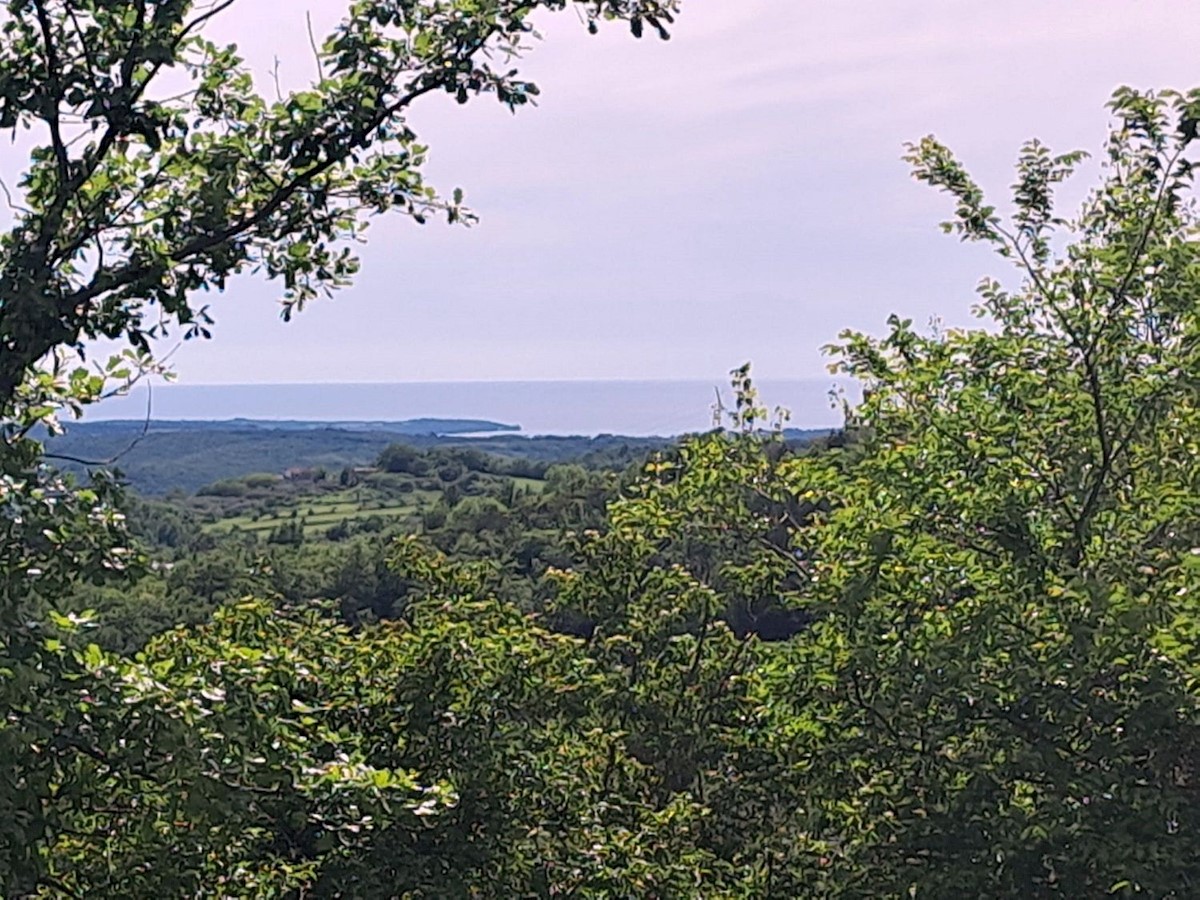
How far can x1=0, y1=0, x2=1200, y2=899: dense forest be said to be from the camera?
3.47 metres

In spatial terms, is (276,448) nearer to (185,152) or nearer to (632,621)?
(632,621)

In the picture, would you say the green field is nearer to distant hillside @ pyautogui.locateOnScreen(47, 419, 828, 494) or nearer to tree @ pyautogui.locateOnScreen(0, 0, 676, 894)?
distant hillside @ pyautogui.locateOnScreen(47, 419, 828, 494)

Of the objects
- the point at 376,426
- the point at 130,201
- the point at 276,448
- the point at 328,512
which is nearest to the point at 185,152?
the point at 130,201

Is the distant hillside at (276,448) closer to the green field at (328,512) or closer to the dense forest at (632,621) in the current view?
the green field at (328,512)

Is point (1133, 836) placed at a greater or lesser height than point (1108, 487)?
lesser

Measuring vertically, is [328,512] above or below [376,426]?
below

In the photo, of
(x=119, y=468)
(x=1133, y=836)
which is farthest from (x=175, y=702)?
(x=1133, y=836)

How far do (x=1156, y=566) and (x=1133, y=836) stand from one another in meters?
1.24

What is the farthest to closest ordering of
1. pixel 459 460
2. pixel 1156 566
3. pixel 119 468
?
pixel 459 460
pixel 1156 566
pixel 119 468

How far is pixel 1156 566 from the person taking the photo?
18.6 ft

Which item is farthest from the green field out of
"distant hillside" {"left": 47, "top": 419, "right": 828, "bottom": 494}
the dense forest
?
the dense forest

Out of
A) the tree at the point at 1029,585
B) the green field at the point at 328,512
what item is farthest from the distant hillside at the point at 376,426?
the tree at the point at 1029,585

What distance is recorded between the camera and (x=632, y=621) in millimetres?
8398

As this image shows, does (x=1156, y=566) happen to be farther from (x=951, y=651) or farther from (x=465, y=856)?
(x=465, y=856)
